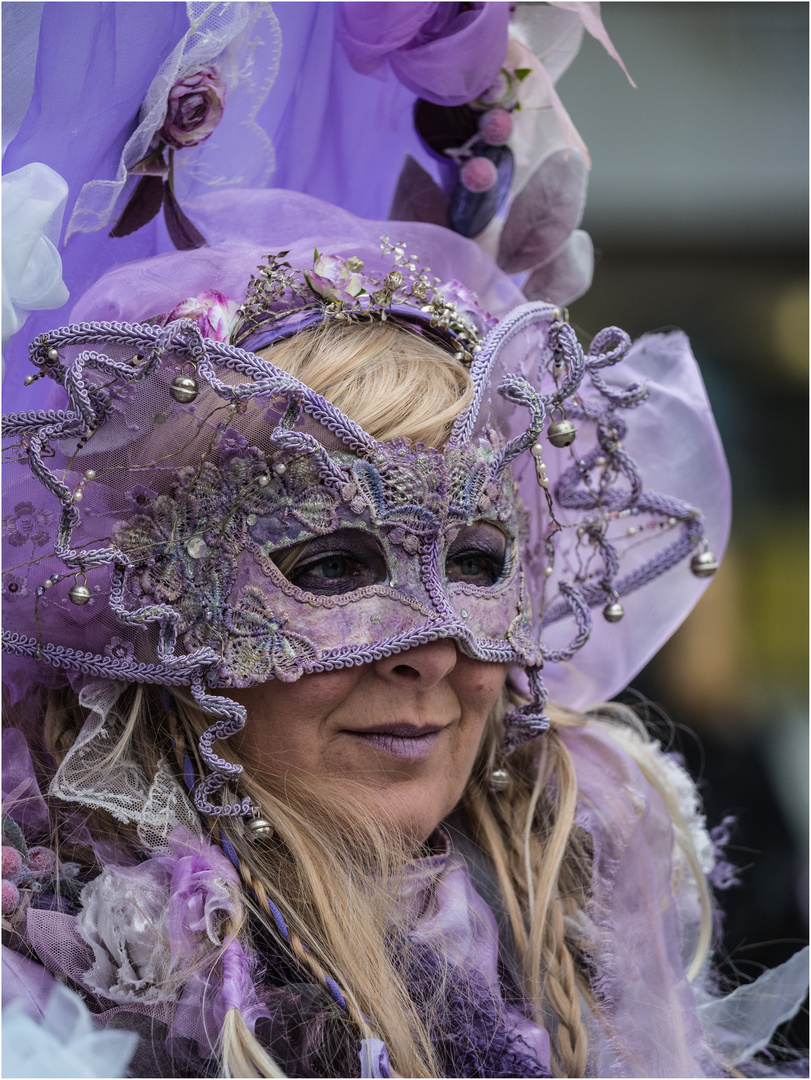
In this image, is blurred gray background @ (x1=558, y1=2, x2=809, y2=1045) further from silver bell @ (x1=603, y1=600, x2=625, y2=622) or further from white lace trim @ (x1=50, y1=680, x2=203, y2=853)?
white lace trim @ (x1=50, y1=680, x2=203, y2=853)

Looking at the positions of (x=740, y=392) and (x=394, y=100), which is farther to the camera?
A: (x=740, y=392)

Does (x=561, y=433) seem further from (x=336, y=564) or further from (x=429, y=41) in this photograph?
(x=429, y=41)

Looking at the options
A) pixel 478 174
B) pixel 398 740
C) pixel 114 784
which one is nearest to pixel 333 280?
pixel 478 174

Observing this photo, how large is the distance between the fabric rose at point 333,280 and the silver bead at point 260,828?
0.76 metres

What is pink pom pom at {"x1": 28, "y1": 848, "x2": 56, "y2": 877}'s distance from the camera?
1.34m

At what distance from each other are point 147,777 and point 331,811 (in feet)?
0.87

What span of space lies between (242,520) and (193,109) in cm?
62

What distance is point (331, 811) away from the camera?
1.39m

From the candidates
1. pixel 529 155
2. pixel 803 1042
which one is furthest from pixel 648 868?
pixel 529 155

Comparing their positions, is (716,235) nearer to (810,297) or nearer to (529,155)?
(810,297)

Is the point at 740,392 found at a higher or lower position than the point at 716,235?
lower

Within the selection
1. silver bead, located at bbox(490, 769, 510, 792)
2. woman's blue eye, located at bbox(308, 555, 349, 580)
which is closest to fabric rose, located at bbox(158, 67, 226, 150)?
woman's blue eye, located at bbox(308, 555, 349, 580)

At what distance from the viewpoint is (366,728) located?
1384 mm

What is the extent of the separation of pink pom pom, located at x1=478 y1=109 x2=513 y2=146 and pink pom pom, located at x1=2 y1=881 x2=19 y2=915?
1.51 m
